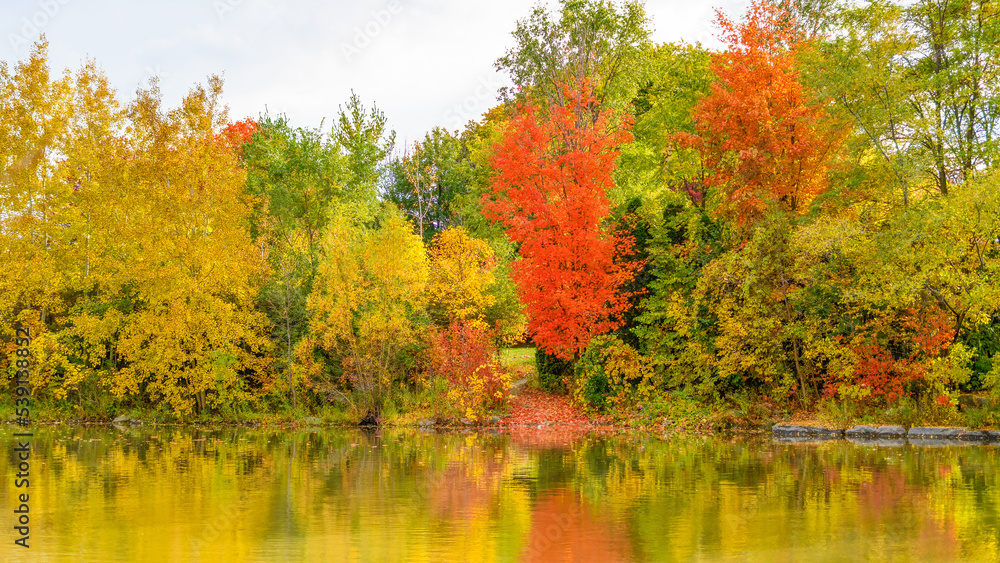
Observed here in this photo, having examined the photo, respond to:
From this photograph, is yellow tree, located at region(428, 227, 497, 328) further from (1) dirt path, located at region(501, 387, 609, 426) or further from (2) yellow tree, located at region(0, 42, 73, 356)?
(2) yellow tree, located at region(0, 42, 73, 356)

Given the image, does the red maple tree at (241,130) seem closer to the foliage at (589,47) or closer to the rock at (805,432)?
the foliage at (589,47)

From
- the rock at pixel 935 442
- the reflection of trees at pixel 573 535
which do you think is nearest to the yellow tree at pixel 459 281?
the rock at pixel 935 442

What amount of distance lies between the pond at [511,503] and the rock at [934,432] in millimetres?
1884

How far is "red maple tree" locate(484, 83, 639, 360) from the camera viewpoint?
2620 centimetres

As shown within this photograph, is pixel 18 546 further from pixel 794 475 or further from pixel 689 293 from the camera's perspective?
pixel 689 293

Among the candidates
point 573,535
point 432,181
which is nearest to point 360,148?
point 432,181

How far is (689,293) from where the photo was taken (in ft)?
86.4

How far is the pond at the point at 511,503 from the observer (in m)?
8.70

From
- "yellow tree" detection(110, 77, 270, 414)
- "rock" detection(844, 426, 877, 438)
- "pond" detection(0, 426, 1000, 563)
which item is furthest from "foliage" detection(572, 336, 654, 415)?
"yellow tree" detection(110, 77, 270, 414)

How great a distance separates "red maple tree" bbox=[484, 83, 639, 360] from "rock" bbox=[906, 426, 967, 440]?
29.9 feet

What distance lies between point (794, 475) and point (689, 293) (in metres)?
12.4

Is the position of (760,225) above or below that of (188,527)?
above

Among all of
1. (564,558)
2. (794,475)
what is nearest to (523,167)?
(794,475)

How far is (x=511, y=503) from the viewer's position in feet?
38.4
